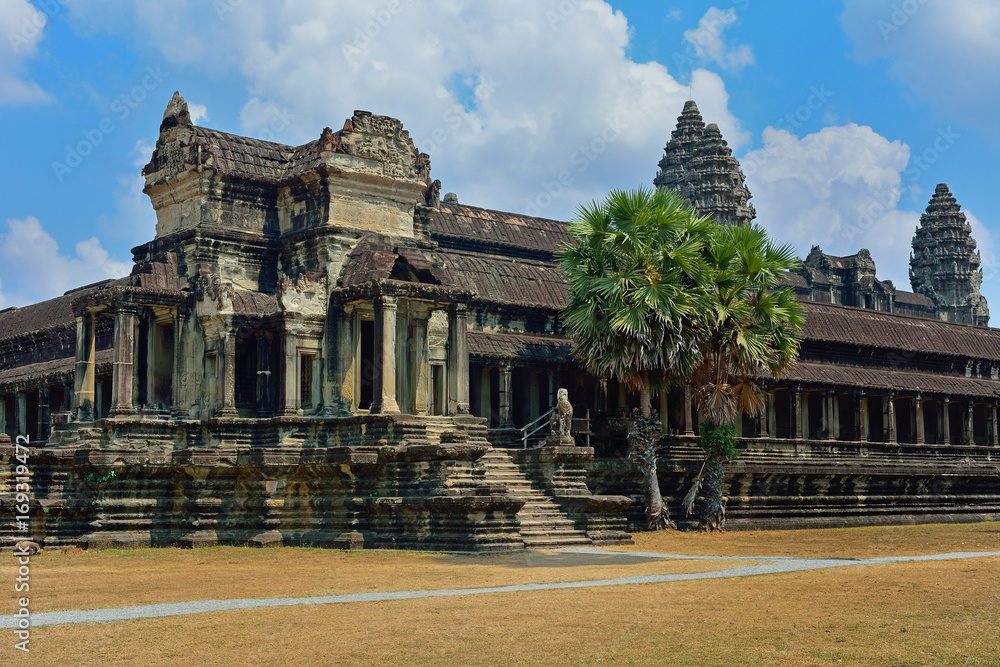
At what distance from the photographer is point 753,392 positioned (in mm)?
34625

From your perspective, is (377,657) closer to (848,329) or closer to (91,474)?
(91,474)

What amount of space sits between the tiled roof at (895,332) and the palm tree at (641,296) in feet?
42.7

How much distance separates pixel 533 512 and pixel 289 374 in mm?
6790

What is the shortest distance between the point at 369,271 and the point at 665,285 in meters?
7.66

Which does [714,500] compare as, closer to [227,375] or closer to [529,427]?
[529,427]

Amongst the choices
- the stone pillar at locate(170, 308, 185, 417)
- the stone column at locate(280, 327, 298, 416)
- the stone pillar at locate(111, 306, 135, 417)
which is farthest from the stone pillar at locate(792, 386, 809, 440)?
the stone pillar at locate(111, 306, 135, 417)

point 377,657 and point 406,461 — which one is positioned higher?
point 406,461

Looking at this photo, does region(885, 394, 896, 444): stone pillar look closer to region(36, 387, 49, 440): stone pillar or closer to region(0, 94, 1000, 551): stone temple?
region(0, 94, 1000, 551): stone temple

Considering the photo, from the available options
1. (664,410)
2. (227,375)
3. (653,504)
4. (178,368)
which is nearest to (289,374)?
(227,375)

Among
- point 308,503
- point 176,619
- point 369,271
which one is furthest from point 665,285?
point 176,619

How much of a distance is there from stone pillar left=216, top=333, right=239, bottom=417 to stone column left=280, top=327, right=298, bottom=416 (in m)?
1.21

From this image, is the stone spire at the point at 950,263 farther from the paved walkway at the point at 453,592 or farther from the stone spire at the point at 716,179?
the paved walkway at the point at 453,592

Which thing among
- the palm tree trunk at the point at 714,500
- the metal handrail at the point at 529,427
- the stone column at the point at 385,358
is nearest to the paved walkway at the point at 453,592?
the stone column at the point at 385,358

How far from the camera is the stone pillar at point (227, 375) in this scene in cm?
3011
